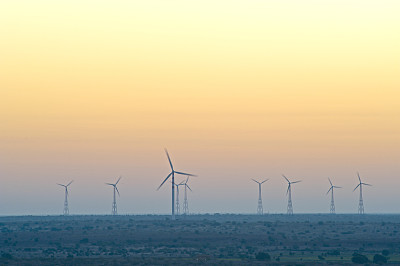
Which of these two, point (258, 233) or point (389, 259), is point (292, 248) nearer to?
point (389, 259)

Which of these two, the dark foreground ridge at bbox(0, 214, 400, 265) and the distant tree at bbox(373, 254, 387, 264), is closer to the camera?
the distant tree at bbox(373, 254, 387, 264)

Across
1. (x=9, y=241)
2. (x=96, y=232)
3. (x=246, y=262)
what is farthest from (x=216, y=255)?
(x=96, y=232)

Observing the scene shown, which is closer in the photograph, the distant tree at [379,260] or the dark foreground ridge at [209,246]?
the distant tree at [379,260]

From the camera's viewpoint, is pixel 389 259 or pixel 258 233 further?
pixel 258 233

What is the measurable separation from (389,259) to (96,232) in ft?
280

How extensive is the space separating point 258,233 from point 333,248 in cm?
3817

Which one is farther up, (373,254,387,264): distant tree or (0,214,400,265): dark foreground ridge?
(0,214,400,265): dark foreground ridge

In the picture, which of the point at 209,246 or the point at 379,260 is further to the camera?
the point at 209,246

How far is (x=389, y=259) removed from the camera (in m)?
110

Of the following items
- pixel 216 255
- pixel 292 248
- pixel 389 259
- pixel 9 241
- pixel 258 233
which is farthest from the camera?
pixel 258 233

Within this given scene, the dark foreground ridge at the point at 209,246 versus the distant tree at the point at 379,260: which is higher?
the dark foreground ridge at the point at 209,246

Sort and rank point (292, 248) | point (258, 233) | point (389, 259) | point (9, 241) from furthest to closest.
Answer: point (258, 233)
point (9, 241)
point (292, 248)
point (389, 259)

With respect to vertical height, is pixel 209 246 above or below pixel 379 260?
above

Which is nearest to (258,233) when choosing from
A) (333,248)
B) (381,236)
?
(381,236)
